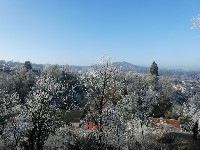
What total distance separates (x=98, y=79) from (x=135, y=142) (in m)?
14.9

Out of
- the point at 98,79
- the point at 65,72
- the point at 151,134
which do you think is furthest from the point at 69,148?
the point at 65,72

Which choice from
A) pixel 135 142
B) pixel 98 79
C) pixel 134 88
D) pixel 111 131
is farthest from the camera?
pixel 134 88

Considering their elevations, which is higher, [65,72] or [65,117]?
[65,72]

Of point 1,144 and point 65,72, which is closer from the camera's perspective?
point 1,144

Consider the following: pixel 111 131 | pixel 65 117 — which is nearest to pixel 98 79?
pixel 111 131

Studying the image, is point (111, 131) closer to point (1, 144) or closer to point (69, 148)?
point (69, 148)

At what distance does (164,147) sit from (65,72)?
79.0 meters

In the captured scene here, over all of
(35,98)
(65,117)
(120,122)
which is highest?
(35,98)

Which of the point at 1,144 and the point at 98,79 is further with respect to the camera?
the point at 1,144

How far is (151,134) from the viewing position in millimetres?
47375

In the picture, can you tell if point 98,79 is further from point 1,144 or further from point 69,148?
point 1,144

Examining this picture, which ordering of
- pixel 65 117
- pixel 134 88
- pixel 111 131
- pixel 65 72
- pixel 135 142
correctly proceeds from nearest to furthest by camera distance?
pixel 111 131
pixel 135 142
pixel 65 117
pixel 134 88
pixel 65 72

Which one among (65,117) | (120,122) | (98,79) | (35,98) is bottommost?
(65,117)

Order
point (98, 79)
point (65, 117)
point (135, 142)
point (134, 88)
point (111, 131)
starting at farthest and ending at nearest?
point (134, 88), point (65, 117), point (135, 142), point (111, 131), point (98, 79)
